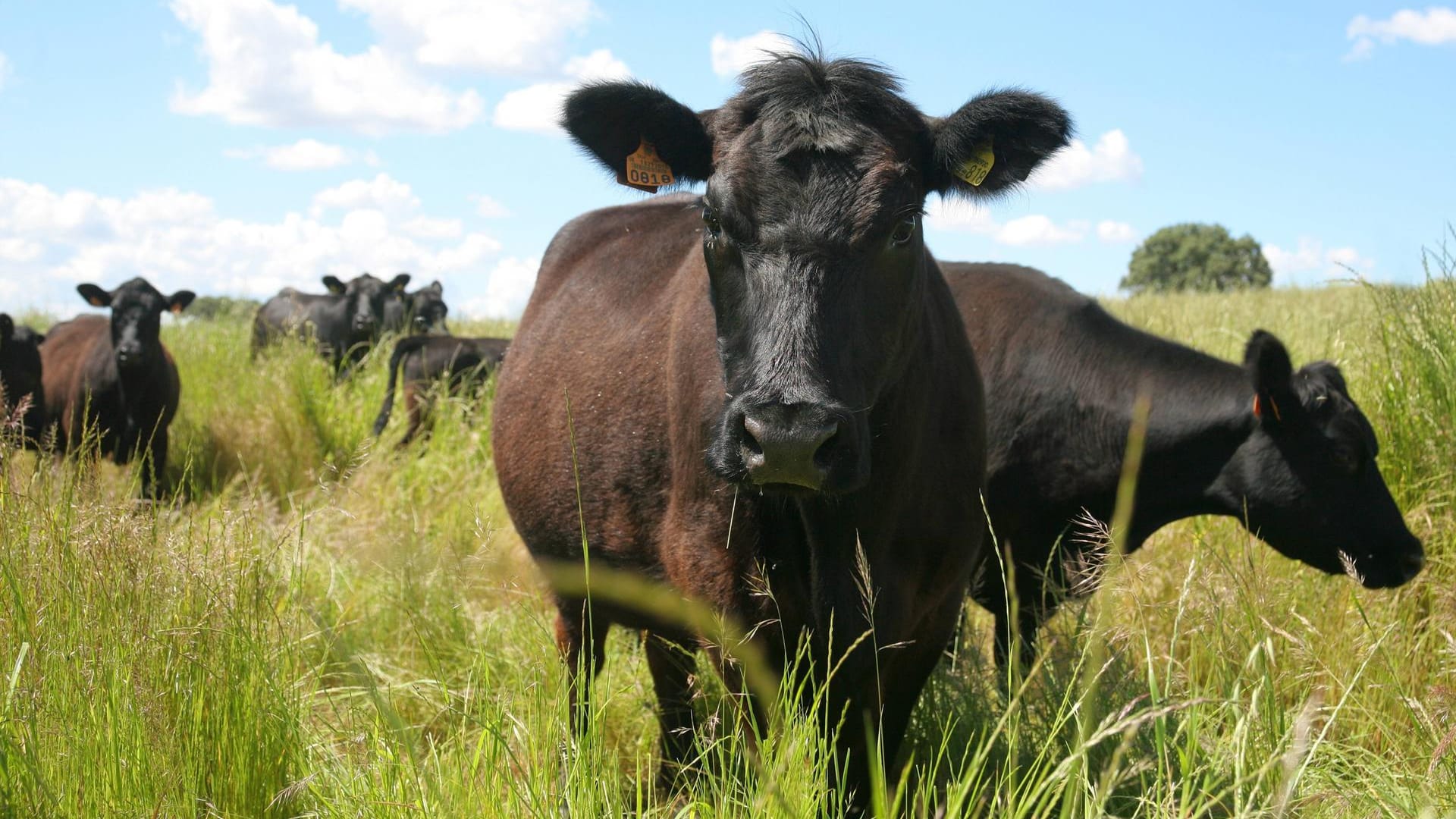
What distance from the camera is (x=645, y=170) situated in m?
3.74

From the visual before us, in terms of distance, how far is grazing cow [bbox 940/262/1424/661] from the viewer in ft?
16.5

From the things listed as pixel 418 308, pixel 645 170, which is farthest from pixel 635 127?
pixel 418 308

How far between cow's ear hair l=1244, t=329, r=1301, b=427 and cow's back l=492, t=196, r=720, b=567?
2476mm

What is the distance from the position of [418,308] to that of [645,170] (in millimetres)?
18816

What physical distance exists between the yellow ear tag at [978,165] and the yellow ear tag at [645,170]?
93 cm

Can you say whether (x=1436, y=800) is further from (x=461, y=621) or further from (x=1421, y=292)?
(x=1421, y=292)

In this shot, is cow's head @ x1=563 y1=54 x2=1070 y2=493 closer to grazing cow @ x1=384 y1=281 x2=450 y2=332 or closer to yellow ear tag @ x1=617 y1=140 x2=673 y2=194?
yellow ear tag @ x1=617 y1=140 x2=673 y2=194

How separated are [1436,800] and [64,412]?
38.6 ft

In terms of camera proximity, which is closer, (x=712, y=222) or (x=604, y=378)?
(x=712, y=222)

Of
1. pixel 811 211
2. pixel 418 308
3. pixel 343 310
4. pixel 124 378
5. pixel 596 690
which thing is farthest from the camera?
pixel 418 308

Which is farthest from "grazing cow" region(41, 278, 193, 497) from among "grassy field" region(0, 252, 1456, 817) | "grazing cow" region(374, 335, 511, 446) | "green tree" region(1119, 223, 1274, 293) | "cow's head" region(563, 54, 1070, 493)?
"green tree" region(1119, 223, 1274, 293)

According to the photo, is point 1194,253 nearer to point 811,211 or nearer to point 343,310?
point 343,310

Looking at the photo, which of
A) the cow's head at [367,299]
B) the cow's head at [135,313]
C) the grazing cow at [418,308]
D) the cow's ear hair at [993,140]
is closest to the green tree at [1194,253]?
the grazing cow at [418,308]

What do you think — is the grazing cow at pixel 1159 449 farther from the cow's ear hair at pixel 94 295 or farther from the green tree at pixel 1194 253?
the green tree at pixel 1194 253
